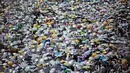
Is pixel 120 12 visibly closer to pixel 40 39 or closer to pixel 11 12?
pixel 40 39

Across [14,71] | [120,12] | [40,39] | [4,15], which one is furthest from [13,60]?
[120,12]

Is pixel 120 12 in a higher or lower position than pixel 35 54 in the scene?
higher

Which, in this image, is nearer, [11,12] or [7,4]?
[11,12]

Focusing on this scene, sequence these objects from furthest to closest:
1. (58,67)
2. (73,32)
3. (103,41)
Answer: (73,32), (103,41), (58,67)

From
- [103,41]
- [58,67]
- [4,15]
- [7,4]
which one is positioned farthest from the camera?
[7,4]

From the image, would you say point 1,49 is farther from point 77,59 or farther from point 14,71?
point 77,59

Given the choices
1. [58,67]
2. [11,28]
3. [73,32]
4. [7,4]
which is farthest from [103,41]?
[7,4]
